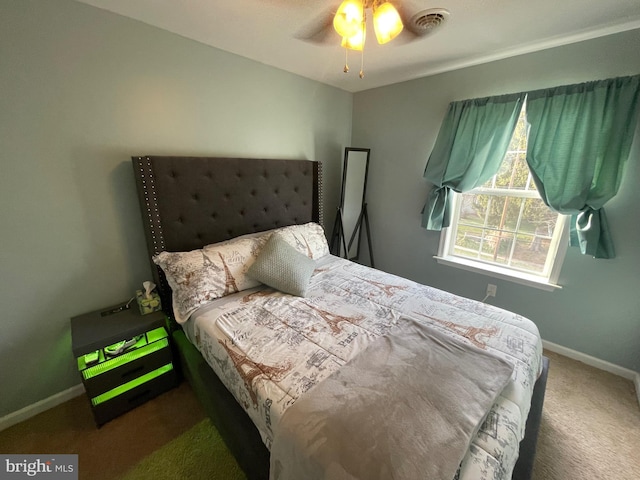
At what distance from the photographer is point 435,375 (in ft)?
3.31

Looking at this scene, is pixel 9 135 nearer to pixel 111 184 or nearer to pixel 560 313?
pixel 111 184

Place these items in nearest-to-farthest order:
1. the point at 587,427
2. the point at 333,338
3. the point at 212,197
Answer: the point at 333,338, the point at 587,427, the point at 212,197

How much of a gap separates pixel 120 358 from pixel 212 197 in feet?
3.80

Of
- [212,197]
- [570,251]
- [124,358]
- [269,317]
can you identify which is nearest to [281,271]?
[269,317]

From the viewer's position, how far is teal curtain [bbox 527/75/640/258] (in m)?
1.58

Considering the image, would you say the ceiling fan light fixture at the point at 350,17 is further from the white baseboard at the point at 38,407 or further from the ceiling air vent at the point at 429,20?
the white baseboard at the point at 38,407

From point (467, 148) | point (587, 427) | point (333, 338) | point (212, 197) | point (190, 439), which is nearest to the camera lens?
point (333, 338)

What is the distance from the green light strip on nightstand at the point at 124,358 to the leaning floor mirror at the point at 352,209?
75.0 inches

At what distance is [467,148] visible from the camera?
7.08 ft

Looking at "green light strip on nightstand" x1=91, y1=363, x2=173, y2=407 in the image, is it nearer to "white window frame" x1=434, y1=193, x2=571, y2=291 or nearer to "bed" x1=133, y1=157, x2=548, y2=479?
"bed" x1=133, y1=157, x2=548, y2=479

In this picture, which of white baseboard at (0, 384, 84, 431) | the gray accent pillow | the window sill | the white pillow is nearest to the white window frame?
the window sill

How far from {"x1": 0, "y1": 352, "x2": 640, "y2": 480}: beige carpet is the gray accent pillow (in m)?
0.90

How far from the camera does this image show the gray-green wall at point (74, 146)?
1271 mm

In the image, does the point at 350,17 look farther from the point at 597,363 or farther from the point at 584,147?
the point at 597,363
